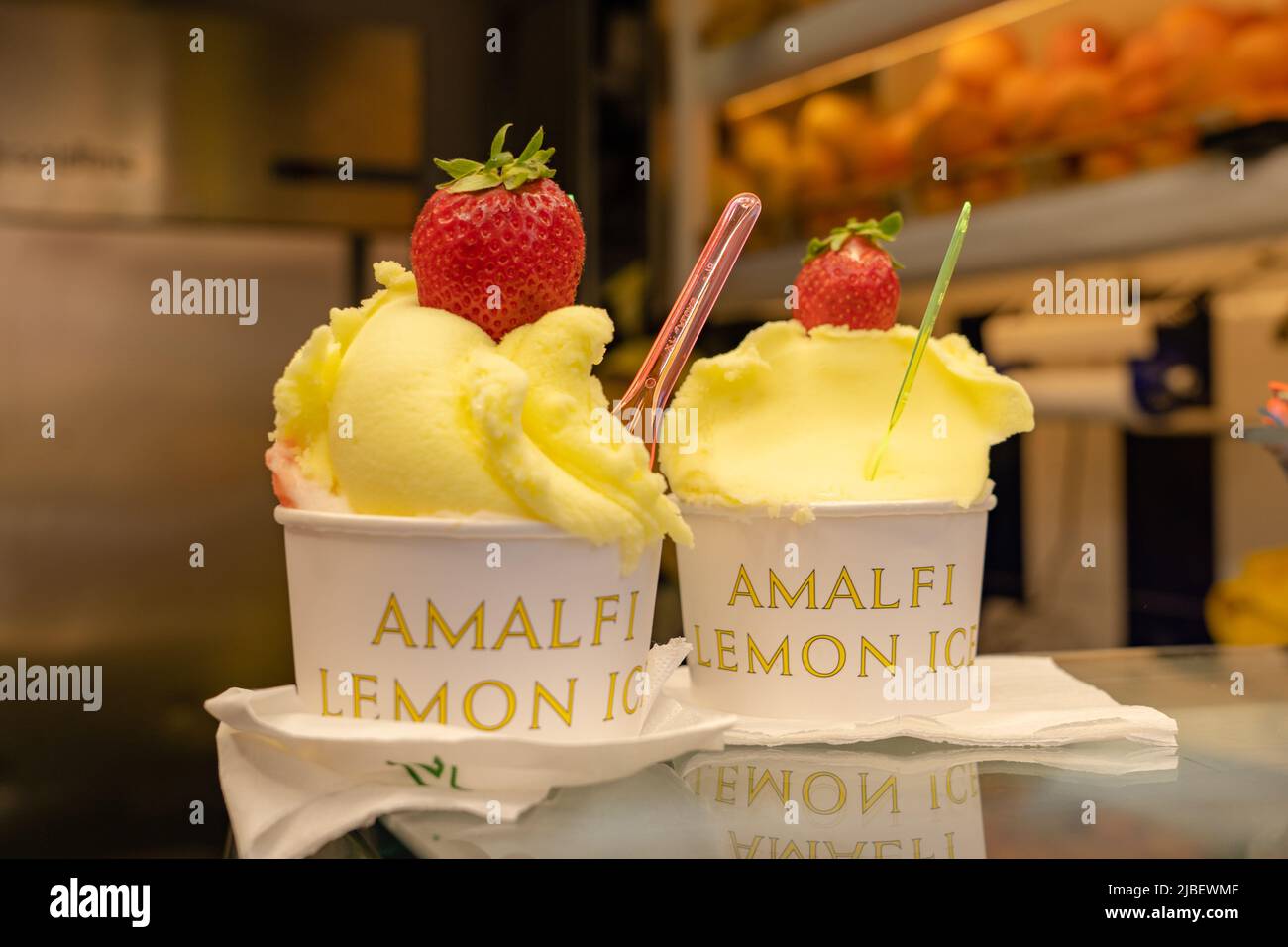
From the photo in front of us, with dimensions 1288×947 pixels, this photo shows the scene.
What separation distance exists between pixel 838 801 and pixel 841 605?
0.72 ft

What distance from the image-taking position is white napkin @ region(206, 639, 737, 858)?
0.70 meters

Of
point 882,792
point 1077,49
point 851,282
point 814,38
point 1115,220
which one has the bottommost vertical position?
point 882,792

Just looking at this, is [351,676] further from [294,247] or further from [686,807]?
[294,247]

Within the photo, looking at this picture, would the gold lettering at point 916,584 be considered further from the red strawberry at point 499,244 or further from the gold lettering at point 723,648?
the red strawberry at point 499,244

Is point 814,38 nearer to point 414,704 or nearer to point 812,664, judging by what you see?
point 812,664

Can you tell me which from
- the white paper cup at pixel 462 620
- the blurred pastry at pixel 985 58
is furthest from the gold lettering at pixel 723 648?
the blurred pastry at pixel 985 58

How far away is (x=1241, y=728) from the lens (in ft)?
3.17

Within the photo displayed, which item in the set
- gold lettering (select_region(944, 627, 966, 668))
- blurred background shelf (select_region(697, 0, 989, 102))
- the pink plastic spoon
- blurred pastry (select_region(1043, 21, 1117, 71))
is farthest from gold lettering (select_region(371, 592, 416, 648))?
blurred pastry (select_region(1043, 21, 1117, 71))

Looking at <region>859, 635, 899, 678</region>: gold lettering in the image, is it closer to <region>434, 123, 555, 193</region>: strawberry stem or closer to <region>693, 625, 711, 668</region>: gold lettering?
<region>693, 625, 711, 668</region>: gold lettering

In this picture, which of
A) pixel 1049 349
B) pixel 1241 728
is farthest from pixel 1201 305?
pixel 1241 728

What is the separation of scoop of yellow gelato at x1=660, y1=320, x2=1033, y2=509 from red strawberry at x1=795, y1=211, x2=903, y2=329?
11 mm

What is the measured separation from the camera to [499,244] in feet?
2.65

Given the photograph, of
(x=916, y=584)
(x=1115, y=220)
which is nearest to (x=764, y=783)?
(x=916, y=584)
